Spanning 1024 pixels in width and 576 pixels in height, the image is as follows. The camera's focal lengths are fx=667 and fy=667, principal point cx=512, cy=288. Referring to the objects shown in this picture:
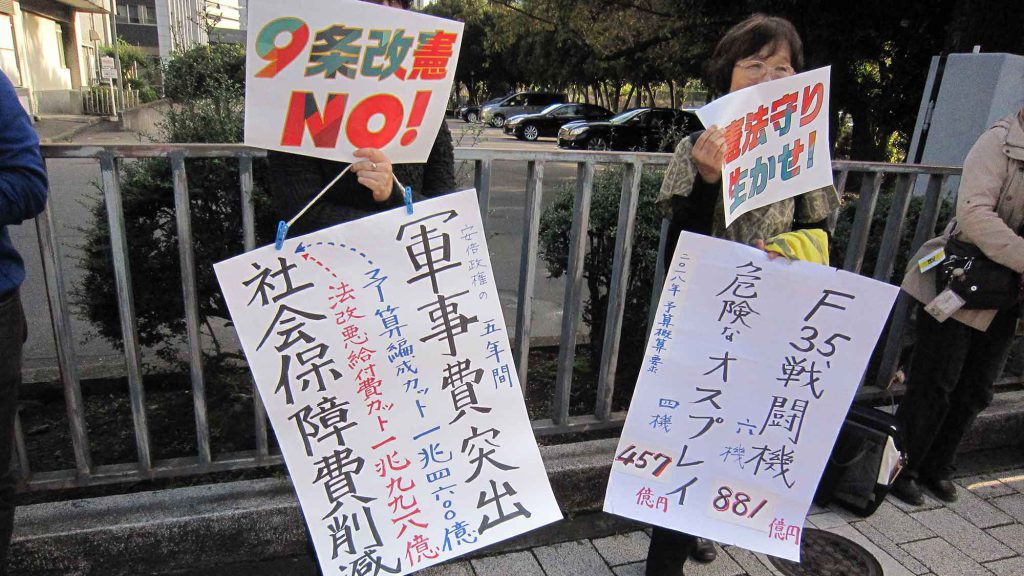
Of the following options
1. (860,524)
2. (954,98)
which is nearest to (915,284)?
(860,524)

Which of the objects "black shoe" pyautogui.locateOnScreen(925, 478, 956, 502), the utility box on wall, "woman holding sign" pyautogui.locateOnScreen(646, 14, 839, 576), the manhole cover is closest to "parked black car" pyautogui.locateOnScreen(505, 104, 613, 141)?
the utility box on wall

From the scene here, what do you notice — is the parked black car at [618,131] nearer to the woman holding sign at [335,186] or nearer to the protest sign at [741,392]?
the protest sign at [741,392]

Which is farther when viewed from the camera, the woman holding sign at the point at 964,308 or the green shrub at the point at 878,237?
the green shrub at the point at 878,237

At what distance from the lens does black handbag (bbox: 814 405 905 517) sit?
273cm

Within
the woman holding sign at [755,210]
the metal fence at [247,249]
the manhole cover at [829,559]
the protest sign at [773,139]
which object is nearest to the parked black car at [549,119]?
the metal fence at [247,249]

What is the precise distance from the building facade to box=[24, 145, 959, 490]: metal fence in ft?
65.9

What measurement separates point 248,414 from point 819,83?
8.52ft

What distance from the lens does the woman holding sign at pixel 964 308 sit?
256 cm

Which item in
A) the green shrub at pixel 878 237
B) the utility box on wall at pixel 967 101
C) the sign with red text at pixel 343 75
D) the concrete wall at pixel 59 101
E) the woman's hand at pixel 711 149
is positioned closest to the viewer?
the sign with red text at pixel 343 75

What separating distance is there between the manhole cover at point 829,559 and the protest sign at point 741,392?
73cm

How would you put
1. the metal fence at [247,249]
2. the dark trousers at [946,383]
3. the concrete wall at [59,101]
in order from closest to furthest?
1. the metal fence at [247,249]
2. the dark trousers at [946,383]
3. the concrete wall at [59,101]

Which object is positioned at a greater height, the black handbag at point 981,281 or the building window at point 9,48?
the building window at point 9,48

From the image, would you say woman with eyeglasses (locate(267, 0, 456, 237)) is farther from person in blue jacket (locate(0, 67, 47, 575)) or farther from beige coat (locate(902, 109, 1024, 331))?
beige coat (locate(902, 109, 1024, 331))

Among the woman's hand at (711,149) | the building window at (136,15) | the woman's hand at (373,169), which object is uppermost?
the building window at (136,15)
